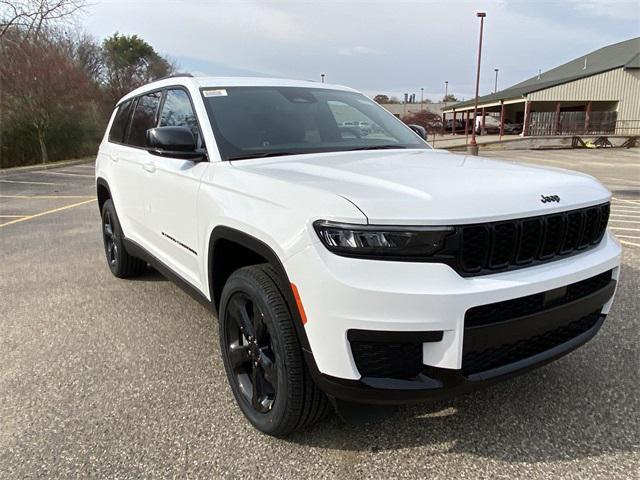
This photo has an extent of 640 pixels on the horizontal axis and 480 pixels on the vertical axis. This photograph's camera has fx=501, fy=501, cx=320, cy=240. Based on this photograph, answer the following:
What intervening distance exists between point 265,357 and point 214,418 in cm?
54

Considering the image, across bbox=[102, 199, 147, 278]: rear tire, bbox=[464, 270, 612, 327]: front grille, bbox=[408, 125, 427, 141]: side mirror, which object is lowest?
bbox=[102, 199, 147, 278]: rear tire

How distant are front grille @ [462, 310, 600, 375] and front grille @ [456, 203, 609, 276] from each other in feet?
1.13

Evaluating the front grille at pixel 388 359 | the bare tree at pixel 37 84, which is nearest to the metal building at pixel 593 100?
the bare tree at pixel 37 84

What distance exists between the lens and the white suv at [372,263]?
1.90 m

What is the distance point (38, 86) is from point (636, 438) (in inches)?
1013

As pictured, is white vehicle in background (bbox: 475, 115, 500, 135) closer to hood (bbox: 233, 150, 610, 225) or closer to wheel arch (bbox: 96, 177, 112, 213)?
wheel arch (bbox: 96, 177, 112, 213)

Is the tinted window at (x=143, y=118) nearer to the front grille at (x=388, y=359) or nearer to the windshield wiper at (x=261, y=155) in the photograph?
the windshield wiper at (x=261, y=155)

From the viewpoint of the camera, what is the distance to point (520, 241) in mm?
2074

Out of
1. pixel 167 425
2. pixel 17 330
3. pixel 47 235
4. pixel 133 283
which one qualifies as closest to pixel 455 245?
pixel 167 425

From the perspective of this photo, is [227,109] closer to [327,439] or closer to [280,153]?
[280,153]

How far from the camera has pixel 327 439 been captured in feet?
8.11

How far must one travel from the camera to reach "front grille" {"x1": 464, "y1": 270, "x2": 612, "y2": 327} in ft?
6.42

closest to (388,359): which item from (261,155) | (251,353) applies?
(251,353)

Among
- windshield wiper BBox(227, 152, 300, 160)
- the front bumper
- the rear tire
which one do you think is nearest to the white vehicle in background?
the rear tire
